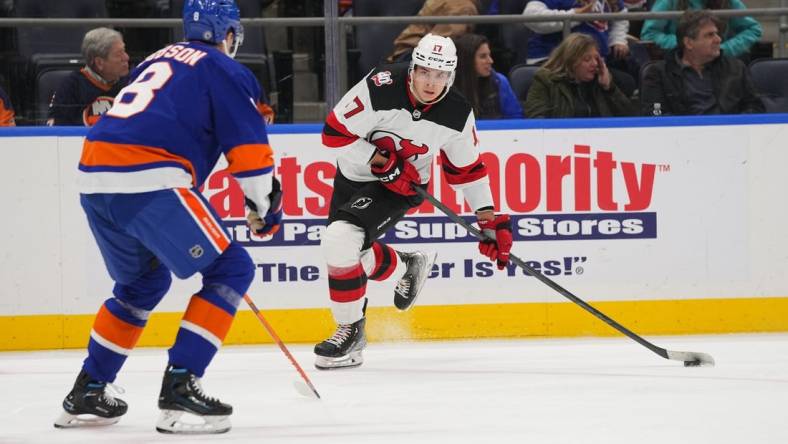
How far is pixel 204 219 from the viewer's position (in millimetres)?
3057

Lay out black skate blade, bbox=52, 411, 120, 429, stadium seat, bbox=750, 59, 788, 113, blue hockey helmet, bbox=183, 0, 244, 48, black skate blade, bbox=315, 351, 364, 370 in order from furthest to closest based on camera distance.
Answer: stadium seat, bbox=750, 59, 788, 113, black skate blade, bbox=315, 351, 364, 370, black skate blade, bbox=52, 411, 120, 429, blue hockey helmet, bbox=183, 0, 244, 48

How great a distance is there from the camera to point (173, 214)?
3.02 m

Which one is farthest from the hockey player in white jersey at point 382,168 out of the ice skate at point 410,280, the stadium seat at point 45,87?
the stadium seat at point 45,87

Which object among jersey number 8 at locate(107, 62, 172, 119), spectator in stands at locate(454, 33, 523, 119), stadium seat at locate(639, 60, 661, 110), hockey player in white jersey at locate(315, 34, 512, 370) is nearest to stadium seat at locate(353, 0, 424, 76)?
spectator in stands at locate(454, 33, 523, 119)

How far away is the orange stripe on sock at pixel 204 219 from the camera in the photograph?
120 inches

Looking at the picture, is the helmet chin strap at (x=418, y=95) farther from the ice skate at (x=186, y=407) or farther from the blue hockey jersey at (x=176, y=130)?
the ice skate at (x=186, y=407)

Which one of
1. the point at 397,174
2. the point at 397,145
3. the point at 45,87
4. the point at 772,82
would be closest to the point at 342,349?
the point at 397,174

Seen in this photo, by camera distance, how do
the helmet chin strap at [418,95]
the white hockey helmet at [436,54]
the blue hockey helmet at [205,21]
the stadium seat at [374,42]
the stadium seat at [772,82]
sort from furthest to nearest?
the stadium seat at [772,82], the stadium seat at [374,42], the helmet chin strap at [418,95], the white hockey helmet at [436,54], the blue hockey helmet at [205,21]

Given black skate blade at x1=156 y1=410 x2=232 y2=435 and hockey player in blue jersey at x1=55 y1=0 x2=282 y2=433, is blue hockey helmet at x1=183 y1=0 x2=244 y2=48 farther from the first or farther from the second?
black skate blade at x1=156 y1=410 x2=232 y2=435

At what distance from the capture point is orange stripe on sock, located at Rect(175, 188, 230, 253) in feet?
9.98

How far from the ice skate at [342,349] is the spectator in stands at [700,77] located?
1.78 metres

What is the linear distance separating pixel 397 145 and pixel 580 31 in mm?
1633

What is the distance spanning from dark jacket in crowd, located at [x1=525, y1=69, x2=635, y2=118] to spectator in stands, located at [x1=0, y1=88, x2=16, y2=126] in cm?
222

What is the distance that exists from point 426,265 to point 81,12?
2182 millimetres
